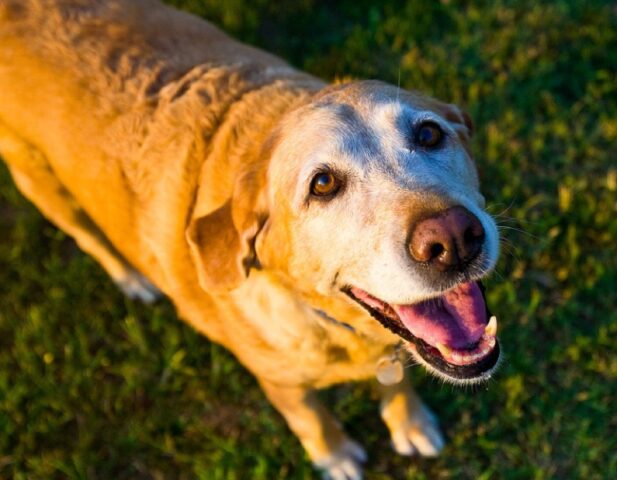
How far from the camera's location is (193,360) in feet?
13.0

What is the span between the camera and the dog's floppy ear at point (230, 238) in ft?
8.36

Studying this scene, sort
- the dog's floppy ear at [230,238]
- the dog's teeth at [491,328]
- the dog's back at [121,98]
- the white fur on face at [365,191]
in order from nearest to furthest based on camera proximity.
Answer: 1. the white fur on face at [365,191]
2. the dog's teeth at [491,328]
3. the dog's floppy ear at [230,238]
4. the dog's back at [121,98]

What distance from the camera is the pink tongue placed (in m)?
2.41

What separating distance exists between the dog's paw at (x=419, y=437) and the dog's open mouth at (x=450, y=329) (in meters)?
1.15

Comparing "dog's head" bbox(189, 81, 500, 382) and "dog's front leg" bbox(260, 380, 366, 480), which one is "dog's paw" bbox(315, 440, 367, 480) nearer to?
"dog's front leg" bbox(260, 380, 366, 480)

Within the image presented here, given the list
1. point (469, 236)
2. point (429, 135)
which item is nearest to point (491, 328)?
point (469, 236)

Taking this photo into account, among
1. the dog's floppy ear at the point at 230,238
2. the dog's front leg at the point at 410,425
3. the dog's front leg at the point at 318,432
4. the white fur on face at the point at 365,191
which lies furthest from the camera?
the dog's front leg at the point at 410,425

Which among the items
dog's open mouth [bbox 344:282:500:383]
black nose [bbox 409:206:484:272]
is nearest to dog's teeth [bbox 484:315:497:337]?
dog's open mouth [bbox 344:282:500:383]

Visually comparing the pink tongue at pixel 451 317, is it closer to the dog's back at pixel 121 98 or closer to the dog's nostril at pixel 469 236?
the dog's nostril at pixel 469 236

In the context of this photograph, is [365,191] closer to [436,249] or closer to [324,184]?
[324,184]

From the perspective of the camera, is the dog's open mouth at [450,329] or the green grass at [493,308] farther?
the green grass at [493,308]

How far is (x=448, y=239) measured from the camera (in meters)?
2.11

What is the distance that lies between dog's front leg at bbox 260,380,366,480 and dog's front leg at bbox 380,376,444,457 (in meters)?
0.23

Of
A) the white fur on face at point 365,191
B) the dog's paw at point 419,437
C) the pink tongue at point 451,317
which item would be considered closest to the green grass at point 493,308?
the dog's paw at point 419,437
